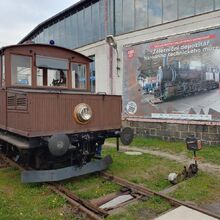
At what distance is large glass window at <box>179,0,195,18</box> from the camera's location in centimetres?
1188

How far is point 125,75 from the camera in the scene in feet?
47.6

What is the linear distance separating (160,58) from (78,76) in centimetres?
582

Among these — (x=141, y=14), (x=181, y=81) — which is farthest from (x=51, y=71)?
(x=141, y=14)

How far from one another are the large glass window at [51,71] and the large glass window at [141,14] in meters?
7.19

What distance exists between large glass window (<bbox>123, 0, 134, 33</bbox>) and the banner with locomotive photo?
1.08 meters

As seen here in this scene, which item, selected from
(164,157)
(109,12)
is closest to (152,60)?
(109,12)

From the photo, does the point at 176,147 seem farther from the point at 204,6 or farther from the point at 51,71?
the point at 51,71

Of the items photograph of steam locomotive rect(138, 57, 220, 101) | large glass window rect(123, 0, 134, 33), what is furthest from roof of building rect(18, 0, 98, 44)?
photograph of steam locomotive rect(138, 57, 220, 101)

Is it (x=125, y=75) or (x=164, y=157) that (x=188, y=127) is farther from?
(x=125, y=75)

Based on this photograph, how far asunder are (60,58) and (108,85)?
809 centimetres

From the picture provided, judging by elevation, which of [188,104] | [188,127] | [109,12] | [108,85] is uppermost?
[109,12]

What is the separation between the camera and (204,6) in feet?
37.6

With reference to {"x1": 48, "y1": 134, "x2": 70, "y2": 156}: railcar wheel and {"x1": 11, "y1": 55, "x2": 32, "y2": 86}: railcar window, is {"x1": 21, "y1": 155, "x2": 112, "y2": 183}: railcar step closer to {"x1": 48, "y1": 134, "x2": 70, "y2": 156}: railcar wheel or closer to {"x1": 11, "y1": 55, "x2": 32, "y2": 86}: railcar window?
{"x1": 48, "y1": 134, "x2": 70, "y2": 156}: railcar wheel

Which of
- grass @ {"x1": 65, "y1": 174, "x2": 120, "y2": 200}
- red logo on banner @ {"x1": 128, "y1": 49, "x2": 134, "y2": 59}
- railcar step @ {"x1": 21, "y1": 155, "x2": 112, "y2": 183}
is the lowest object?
grass @ {"x1": 65, "y1": 174, "x2": 120, "y2": 200}
